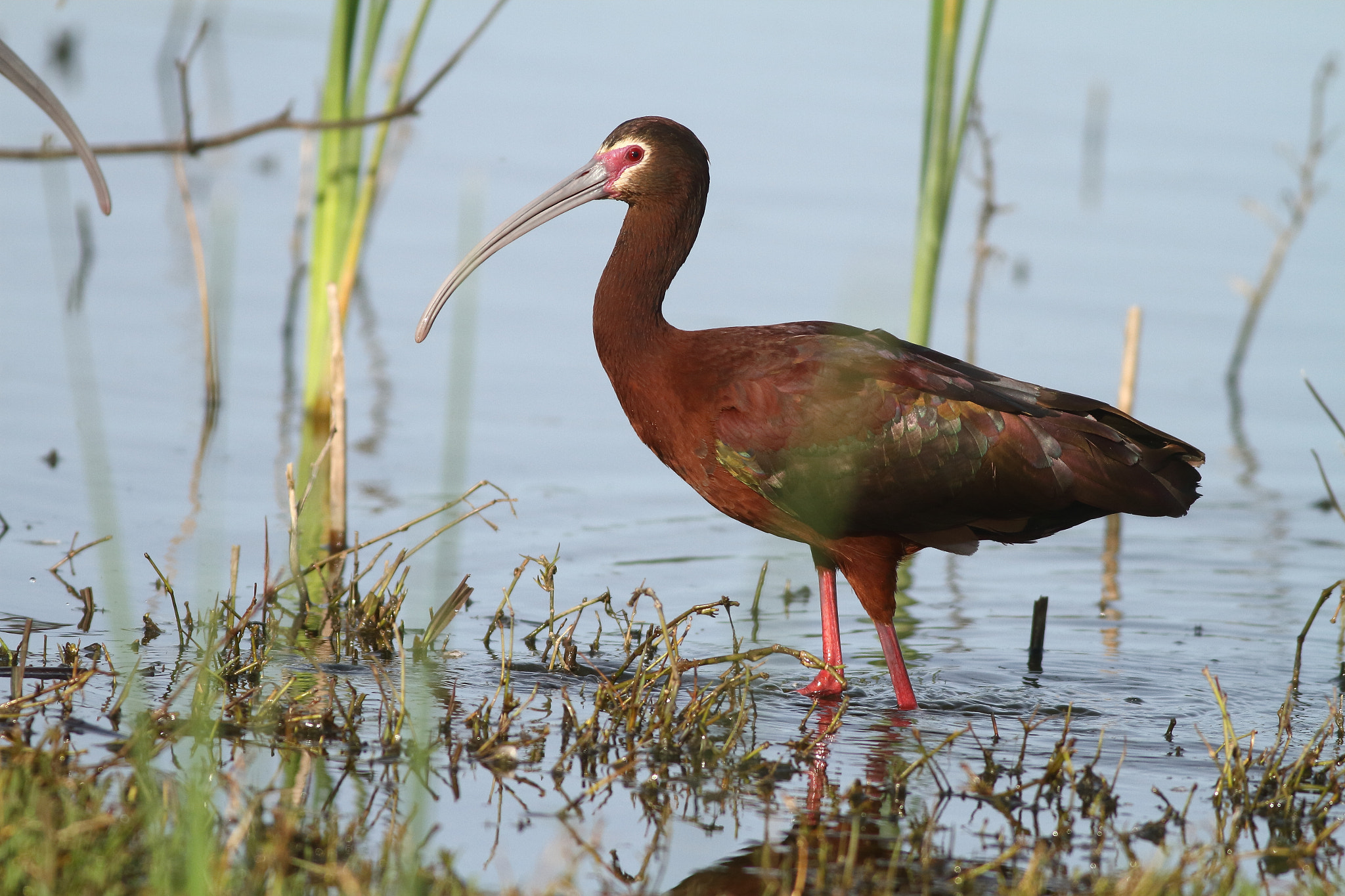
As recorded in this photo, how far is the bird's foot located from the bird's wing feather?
0.46m

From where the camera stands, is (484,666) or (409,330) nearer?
(484,666)

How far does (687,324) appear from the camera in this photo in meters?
9.43

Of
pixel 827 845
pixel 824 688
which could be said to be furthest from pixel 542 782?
pixel 824 688

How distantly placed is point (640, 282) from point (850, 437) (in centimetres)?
89

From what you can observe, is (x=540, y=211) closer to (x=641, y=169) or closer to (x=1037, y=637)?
(x=641, y=169)

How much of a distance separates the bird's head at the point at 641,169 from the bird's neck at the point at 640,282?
0.05 m

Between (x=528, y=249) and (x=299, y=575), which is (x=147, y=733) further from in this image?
(x=528, y=249)

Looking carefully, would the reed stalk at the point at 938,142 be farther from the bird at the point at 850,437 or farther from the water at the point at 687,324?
the bird at the point at 850,437

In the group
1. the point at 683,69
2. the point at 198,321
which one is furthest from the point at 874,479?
the point at 683,69

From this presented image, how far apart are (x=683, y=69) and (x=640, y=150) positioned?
10.1 m

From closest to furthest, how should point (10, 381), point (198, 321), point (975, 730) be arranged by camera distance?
point (975, 730) → point (10, 381) → point (198, 321)

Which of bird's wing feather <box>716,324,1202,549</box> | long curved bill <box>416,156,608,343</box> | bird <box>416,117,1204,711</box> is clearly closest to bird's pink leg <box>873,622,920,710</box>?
bird <box>416,117,1204,711</box>

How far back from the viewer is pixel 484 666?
515 centimetres

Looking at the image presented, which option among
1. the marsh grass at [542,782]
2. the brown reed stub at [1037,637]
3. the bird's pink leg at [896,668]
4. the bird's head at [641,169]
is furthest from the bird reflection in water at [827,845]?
the bird's head at [641,169]
